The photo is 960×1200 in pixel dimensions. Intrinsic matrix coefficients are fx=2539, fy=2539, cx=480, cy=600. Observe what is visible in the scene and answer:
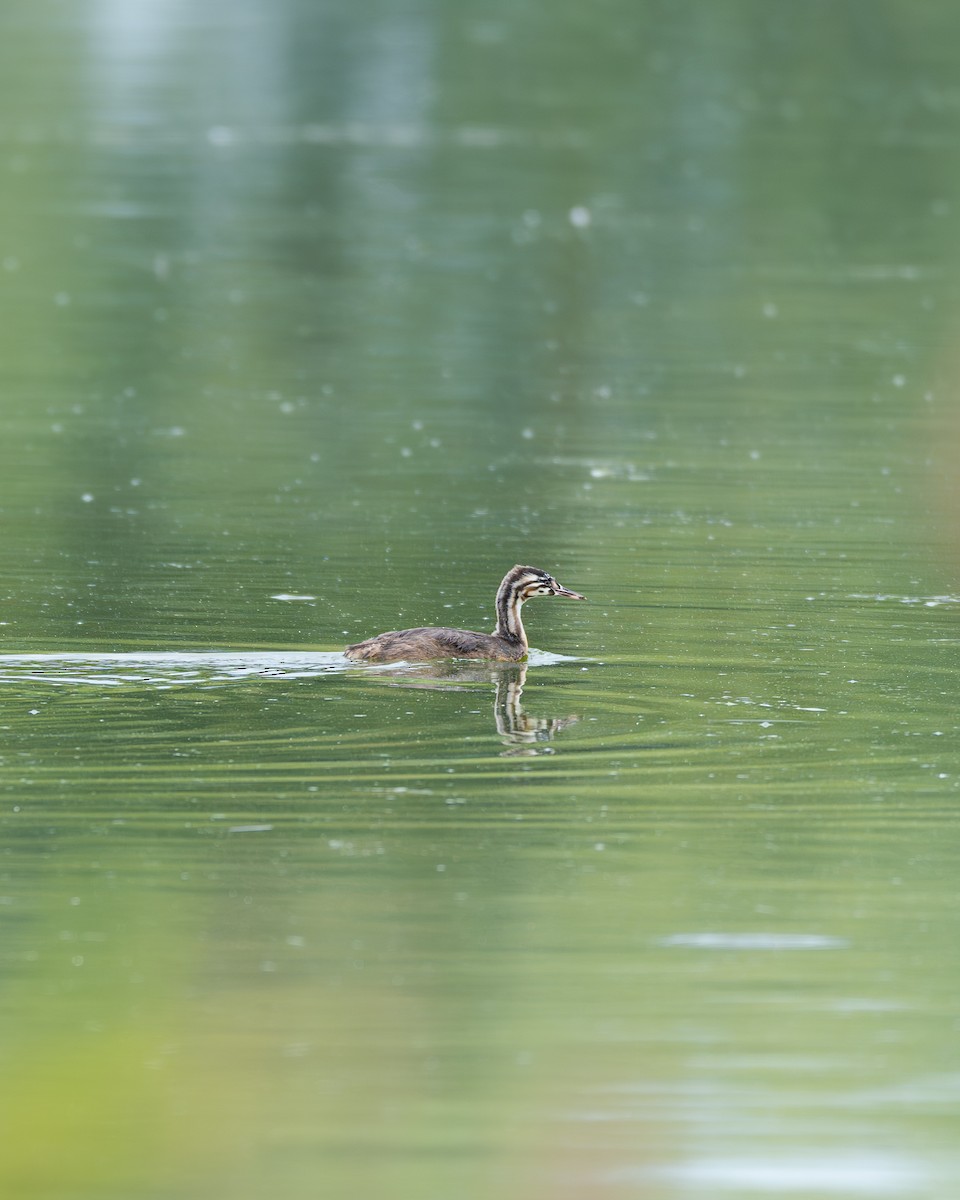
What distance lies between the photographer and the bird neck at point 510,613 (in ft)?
39.5

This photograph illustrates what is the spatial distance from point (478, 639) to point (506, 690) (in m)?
0.52

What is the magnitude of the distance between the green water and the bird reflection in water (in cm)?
3

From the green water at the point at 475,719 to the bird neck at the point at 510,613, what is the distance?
0.90ft

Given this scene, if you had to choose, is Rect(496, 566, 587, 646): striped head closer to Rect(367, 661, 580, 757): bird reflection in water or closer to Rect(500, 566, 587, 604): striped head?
Rect(500, 566, 587, 604): striped head

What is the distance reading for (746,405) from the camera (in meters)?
21.7

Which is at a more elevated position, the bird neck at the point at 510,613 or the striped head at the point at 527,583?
the striped head at the point at 527,583

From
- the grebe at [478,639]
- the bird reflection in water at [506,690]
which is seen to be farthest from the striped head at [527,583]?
the bird reflection in water at [506,690]

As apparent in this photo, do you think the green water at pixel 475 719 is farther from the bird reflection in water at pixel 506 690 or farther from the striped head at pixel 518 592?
the striped head at pixel 518 592

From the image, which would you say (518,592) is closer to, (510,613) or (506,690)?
(510,613)

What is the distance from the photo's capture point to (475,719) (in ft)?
34.1

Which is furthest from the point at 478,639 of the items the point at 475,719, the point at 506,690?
the point at 475,719

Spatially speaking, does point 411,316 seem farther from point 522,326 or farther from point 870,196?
point 870,196

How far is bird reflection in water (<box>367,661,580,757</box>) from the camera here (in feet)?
32.4

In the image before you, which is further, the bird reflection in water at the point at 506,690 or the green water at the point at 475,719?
the bird reflection in water at the point at 506,690
